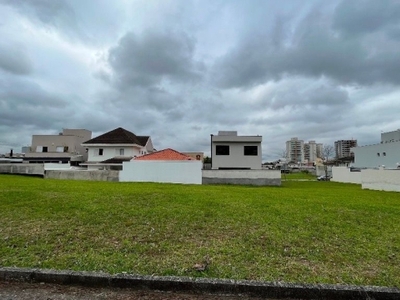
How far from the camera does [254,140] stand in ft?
92.6

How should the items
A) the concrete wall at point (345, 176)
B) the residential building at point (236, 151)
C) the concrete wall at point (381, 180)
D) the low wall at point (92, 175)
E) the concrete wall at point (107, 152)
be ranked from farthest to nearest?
1. the concrete wall at point (107, 152)
2. the residential building at point (236, 151)
3. the concrete wall at point (345, 176)
4. the low wall at point (92, 175)
5. the concrete wall at point (381, 180)

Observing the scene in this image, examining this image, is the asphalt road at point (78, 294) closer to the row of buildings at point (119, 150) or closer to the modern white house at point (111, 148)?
the row of buildings at point (119, 150)

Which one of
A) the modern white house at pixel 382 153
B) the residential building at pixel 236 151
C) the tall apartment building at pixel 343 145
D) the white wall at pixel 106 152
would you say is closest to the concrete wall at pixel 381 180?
the residential building at pixel 236 151

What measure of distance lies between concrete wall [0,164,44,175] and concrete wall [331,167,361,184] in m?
28.0

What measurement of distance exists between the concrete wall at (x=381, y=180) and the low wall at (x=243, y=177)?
19.5ft

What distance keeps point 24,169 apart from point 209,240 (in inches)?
931

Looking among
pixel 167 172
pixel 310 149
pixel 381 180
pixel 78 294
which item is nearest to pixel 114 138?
pixel 167 172

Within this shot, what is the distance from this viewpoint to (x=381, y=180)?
17.3 meters

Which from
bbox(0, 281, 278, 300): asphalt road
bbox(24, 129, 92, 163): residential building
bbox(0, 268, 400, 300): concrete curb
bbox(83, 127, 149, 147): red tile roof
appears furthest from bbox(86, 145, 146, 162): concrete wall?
bbox(0, 281, 278, 300): asphalt road

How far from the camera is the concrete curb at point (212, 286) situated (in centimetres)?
309

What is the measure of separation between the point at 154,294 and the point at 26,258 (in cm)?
208

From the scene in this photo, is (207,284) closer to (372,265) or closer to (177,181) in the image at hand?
(372,265)

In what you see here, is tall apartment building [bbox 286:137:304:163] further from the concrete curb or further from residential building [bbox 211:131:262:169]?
the concrete curb

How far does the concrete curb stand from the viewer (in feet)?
10.1
